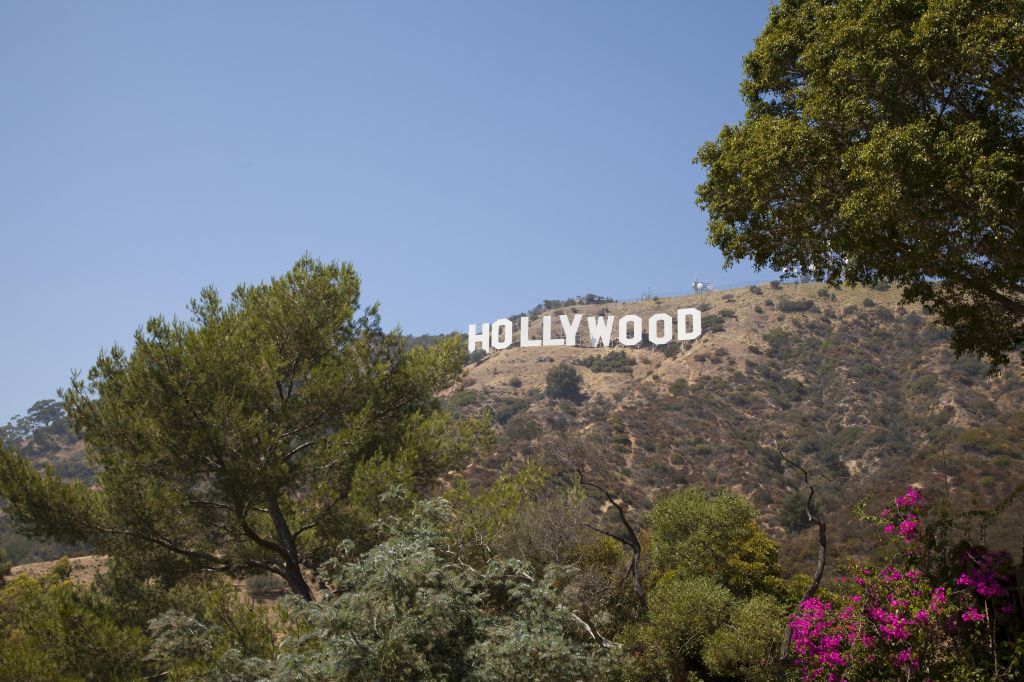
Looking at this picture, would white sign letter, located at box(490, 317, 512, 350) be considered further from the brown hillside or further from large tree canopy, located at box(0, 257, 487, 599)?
large tree canopy, located at box(0, 257, 487, 599)

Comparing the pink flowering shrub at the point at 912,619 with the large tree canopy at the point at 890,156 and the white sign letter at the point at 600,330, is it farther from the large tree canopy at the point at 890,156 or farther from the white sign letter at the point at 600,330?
the white sign letter at the point at 600,330

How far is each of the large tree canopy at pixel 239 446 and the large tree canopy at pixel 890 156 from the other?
24.2 feet

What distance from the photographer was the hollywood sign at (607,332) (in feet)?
227

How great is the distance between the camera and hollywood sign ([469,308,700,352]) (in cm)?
6906

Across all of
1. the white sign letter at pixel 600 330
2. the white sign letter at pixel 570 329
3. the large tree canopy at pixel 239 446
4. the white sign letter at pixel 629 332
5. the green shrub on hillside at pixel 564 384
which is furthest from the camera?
the white sign letter at pixel 570 329

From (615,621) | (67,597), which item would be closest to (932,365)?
(615,621)

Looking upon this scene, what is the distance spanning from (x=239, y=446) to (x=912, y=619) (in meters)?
10.4

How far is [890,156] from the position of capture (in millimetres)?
9656

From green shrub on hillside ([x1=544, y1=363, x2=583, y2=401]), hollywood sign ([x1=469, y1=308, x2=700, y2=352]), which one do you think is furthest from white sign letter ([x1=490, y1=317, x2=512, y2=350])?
green shrub on hillside ([x1=544, y1=363, x2=583, y2=401])

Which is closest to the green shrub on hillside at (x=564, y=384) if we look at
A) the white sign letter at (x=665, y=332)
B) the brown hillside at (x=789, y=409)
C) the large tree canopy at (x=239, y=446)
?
the brown hillside at (x=789, y=409)

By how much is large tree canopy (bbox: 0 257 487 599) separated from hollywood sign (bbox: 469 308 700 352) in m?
52.6

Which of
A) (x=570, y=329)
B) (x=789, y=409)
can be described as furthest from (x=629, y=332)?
(x=789, y=409)

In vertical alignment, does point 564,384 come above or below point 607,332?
below

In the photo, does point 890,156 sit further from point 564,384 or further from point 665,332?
point 665,332
